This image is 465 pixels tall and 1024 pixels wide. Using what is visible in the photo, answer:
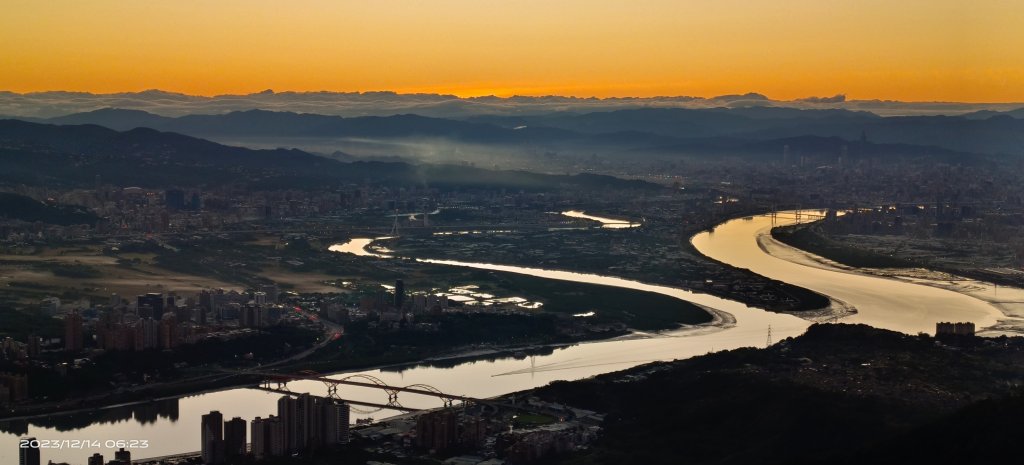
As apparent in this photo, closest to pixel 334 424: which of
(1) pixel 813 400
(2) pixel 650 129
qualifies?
(1) pixel 813 400

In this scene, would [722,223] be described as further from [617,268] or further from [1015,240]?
[617,268]

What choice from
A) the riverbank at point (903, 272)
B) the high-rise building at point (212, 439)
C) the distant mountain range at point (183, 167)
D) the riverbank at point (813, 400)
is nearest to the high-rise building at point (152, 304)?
the riverbank at point (813, 400)

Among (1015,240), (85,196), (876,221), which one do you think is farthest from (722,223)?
(85,196)

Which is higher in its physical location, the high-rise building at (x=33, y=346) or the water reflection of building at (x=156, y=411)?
the high-rise building at (x=33, y=346)

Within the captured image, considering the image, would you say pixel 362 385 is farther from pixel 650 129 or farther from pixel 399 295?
pixel 650 129

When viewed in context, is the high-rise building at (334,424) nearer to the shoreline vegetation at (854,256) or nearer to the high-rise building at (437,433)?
the high-rise building at (437,433)
